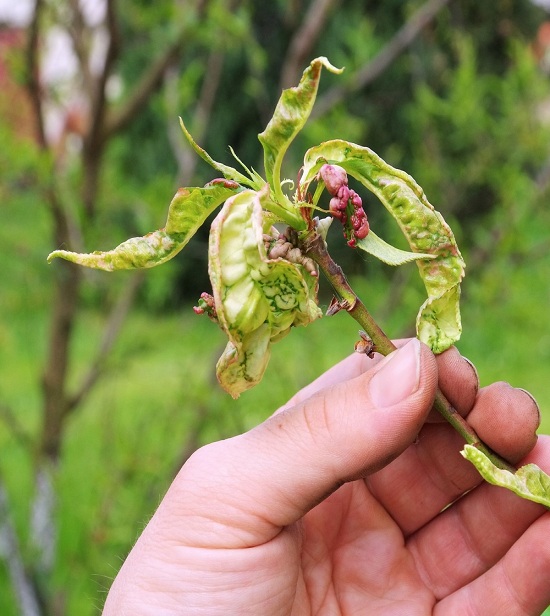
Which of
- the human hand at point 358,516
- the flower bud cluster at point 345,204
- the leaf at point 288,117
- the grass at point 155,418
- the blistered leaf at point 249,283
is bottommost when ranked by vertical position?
the grass at point 155,418

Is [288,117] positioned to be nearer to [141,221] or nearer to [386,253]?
[386,253]

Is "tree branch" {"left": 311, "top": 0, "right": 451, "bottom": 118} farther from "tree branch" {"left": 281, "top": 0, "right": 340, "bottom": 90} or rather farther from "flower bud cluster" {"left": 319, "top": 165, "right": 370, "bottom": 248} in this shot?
"flower bud cluster" {"left": 319, "top": 165, "right": 370, "bottom": 248}

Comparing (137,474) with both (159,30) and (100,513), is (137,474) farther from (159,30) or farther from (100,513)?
(159,30)

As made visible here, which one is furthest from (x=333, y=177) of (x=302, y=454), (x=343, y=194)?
(x=302, y=454)

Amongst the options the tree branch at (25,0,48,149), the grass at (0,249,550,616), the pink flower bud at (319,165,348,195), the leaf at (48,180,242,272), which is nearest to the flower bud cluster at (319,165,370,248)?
the pink flower bud at (319,165,348,195)

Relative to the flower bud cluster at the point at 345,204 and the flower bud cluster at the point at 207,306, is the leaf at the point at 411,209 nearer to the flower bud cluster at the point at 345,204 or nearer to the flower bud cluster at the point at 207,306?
the flower bud cluster at the point at 345,204

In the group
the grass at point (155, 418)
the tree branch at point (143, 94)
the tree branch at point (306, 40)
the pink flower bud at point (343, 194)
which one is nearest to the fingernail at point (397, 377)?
the pink flower bud at point (343, 194)

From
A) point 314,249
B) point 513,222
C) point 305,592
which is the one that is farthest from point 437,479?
point 513,222
